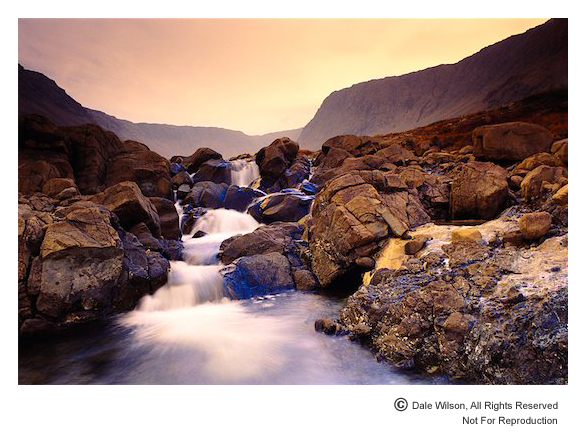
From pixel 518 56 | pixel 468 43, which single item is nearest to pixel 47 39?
pixel 468 43

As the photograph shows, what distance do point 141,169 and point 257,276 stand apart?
6.65m

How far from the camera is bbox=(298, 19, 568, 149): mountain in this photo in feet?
13.5

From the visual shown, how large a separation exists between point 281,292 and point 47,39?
4900mm

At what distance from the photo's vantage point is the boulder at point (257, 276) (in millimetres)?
5902

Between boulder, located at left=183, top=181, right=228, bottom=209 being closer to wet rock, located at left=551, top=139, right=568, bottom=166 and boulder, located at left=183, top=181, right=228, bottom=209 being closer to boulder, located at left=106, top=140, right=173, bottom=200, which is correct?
boulder, located at left=106, top=140, right=173, bottom=200

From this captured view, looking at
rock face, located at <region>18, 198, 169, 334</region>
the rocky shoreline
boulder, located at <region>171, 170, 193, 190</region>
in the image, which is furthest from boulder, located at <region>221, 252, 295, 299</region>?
boulder, located at <region>171, 170, 193, 190</region>

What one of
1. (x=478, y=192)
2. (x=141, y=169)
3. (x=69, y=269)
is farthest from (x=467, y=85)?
(x=141, y=169)

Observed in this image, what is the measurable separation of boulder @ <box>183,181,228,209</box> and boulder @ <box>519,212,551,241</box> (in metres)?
9.20

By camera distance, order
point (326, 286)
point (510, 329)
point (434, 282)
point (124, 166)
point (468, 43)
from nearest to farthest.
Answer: point (510, 329) < point (434, 282) < point (468, 43) < point (326, 286) < point (124, 166)

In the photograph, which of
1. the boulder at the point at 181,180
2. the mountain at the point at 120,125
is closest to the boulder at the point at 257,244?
the mountain at the point at 120,125

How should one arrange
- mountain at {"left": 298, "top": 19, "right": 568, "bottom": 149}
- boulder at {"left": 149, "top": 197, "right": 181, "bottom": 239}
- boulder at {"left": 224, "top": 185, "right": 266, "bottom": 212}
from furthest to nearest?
boulder at {"left": 224, "top": 185, "right": 266, "bottom": 212} < boulder at {"left": 149, "top": 197, "right": 181, "bottom": 239} < mountain at {"left": 298, "top": 19, "right": 568, "bottom": 149}
